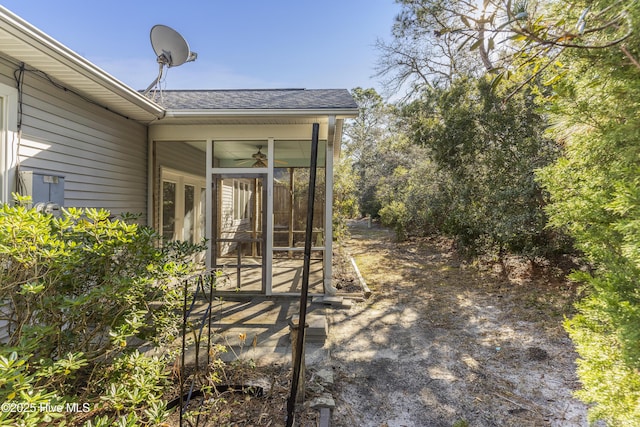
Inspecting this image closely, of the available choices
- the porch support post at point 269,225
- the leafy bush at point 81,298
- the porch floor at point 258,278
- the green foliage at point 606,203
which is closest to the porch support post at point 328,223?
the porch floor at point 258,278

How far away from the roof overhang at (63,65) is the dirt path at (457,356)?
3863mm

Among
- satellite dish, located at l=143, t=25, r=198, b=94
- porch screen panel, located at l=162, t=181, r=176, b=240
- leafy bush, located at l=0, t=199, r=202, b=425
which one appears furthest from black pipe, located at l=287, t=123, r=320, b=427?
porch screen panel, located at l=162, t=181, r=176, b=240

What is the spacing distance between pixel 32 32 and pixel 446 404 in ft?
15.0

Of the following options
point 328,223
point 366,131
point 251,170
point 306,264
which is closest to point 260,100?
point 251,170

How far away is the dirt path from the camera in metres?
2.50

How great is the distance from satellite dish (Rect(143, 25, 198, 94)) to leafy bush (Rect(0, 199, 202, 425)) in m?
4.02

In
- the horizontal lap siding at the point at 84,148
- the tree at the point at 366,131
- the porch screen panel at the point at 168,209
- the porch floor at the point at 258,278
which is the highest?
the tree at the point at 366,131

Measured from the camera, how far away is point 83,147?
371 cm

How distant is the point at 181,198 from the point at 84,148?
2883mm

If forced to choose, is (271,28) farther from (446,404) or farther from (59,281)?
(446,404)

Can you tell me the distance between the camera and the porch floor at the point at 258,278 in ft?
16.4

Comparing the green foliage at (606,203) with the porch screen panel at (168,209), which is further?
the porch screen panel at (168,209)

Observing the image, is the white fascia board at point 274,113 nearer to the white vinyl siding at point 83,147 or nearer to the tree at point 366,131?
the white vinyl siding at point 83,147

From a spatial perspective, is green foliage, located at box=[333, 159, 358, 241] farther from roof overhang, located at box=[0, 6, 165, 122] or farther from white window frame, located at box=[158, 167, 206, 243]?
roof overhang, located at box=[0, 6, 165, 122]
